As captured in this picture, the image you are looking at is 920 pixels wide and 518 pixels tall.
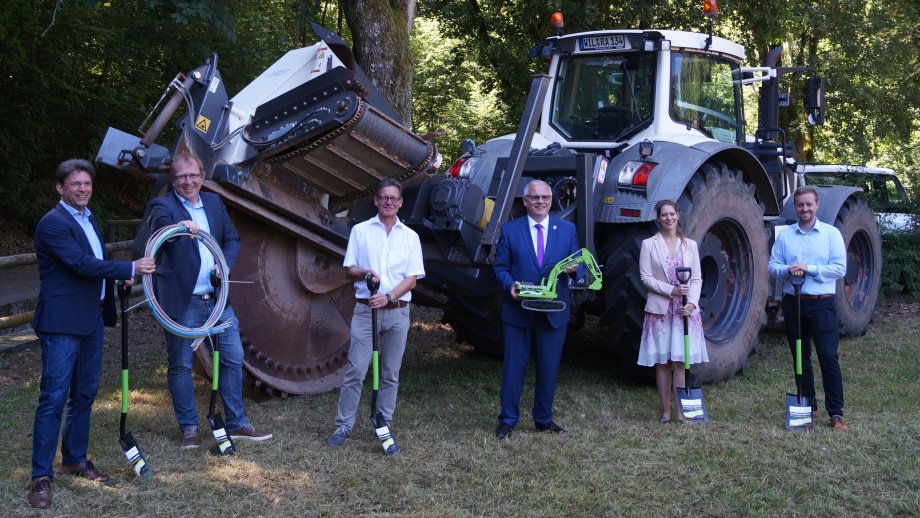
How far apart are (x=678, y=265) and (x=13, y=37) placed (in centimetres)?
1155

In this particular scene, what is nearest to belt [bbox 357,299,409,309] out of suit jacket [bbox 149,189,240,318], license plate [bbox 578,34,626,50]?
suit jacket [bbox 149,189,240,318]

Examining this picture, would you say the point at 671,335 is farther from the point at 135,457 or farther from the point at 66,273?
the point at 66,273

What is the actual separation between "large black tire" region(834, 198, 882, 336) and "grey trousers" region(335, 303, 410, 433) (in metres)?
5.01

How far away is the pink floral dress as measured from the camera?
19.4 ft

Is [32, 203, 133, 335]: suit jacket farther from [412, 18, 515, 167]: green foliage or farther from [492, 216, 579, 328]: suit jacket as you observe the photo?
[412, 18, 515, 167]: green foliage

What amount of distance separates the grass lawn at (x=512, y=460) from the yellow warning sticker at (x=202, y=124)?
182 cm

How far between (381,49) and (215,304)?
4279 millimetres

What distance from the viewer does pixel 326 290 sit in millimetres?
6473

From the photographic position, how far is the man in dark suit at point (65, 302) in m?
4.42

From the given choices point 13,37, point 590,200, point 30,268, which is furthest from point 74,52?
point 590,200

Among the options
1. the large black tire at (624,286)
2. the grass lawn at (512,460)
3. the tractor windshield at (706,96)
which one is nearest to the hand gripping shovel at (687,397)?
the grass lawn at (512,460)

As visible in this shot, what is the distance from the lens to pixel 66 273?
4.50 meters

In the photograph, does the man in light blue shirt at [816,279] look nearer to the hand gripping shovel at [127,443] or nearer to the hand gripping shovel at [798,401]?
the hand gripping shovel at [798,401]

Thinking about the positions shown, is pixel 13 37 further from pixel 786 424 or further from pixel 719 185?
pixel 786 424
